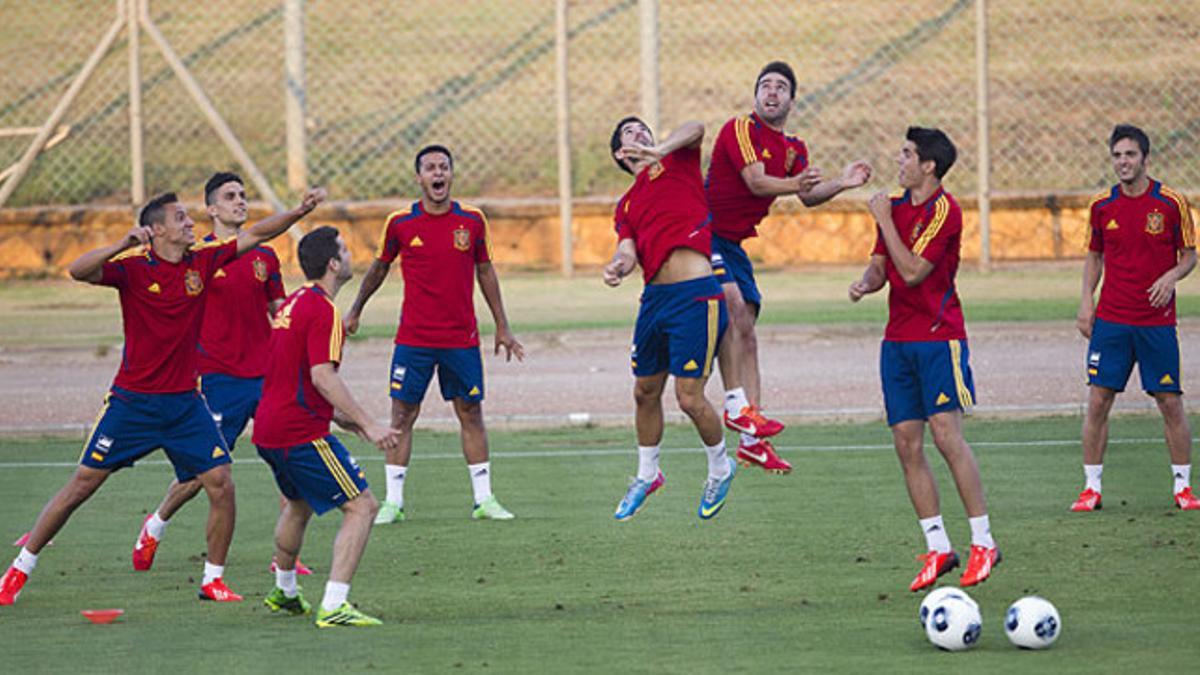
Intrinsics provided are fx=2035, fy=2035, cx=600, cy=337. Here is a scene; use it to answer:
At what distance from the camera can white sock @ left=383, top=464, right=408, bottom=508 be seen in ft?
44.3

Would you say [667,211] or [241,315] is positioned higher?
[667,211]

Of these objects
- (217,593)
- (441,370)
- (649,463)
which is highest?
(441,370)

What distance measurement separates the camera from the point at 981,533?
409 inches

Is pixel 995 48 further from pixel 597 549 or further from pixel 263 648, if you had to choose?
pixel 263 648

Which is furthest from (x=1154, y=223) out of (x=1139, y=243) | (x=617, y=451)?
(x=617, y=451)

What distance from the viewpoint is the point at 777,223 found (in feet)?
86.3

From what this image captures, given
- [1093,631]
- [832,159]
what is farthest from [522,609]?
[832,159]

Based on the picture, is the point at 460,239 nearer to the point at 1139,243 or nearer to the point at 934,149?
the point at 934,149

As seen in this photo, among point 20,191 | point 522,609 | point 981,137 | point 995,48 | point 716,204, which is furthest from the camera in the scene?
point 995,48

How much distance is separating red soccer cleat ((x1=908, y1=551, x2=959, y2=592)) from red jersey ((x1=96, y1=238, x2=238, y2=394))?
4.00 meters

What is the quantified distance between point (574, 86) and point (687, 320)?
18390 mm

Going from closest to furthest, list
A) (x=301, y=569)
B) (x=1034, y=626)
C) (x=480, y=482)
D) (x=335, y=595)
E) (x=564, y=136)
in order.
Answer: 1. (x=1034, y=626)
2. (x=335, y=595)
3. (x=301, y=569)
4. (x=480, y=482)
5. (x=564, y=136)

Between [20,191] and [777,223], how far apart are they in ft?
33.5

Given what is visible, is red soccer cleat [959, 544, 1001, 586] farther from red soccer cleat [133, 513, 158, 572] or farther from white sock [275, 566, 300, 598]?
red soccer cleat [133, 513, 158, 572]
